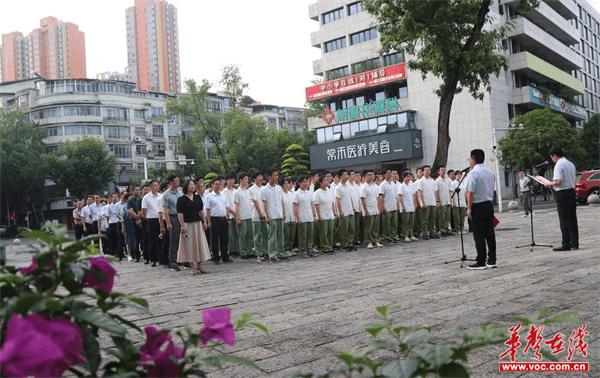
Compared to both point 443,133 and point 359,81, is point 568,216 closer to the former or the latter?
point 443,133

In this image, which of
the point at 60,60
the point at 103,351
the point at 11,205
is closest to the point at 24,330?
the point at 103,351

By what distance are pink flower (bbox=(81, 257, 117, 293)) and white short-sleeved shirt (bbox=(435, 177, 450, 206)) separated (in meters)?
13.4

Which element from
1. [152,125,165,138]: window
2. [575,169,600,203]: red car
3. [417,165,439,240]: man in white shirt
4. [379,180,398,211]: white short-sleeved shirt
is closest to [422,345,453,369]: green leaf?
[379,180,398,211]: white short-sleeved shirt

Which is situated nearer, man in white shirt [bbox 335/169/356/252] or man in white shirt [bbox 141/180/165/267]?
man in white shirt [bbox 141/180/165/267]

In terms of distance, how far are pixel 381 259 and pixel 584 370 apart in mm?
6649

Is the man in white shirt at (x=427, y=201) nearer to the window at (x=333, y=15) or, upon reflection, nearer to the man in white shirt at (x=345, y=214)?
the man in white shirt at (x=345, y=214)

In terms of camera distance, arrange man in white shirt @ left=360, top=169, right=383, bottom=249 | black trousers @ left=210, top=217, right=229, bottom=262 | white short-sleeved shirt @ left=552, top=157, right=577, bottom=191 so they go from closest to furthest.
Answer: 1. white short-sleeved shirt @ left=552, top=157, right=577, bottom=191
2. black trousers @ left=210, top=217, right=229, bottom=262
3. man in white shirt @ left=360, top=169, right=383, bottom=249

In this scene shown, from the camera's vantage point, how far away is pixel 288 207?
11906mm

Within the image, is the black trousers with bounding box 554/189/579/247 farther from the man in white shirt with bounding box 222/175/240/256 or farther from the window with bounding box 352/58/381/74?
the window with bounding box 352/58/381/74

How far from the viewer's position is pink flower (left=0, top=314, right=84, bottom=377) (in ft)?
2.82

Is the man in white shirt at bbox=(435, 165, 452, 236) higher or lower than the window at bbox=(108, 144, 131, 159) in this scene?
lower

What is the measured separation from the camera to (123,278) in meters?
9.37

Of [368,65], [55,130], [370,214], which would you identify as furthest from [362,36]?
[55,130]

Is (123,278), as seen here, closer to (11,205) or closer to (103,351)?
(103,351)
